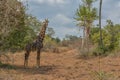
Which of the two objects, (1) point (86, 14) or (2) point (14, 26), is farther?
(1) point (86, 14)

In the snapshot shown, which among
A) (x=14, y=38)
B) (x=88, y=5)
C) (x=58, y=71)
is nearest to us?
(x=58, y=71)

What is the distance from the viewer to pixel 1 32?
13.9m

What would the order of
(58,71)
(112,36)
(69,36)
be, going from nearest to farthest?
(58,71) → (112,36) → (69,36)

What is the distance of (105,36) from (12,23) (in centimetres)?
2716

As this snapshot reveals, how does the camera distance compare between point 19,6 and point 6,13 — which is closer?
point 6,13

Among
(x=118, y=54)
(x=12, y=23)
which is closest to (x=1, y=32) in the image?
(x=12, y=23)

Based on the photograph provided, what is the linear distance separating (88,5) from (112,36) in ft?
17.0

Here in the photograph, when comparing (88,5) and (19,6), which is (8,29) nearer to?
(19,6)

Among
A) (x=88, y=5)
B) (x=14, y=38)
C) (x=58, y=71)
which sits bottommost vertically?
(x=58, y=71)

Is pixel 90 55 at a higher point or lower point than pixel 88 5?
lower

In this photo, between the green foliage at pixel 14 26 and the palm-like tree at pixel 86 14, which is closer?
the green foliage at pixel 14 26

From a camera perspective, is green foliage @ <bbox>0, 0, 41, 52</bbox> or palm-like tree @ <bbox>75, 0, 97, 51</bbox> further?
palm-like tree @ <bbox>75, 0, 97, 51</bbox>

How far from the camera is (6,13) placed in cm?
1454

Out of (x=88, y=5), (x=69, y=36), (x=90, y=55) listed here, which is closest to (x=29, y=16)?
(x=90, y=55)
